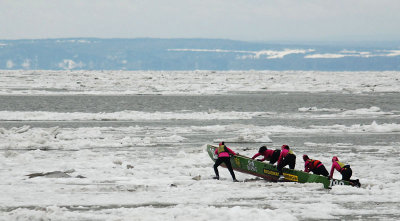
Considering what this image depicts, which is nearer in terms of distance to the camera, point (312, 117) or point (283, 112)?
point (312, 117)

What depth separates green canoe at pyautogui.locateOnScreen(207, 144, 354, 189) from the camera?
1408cm

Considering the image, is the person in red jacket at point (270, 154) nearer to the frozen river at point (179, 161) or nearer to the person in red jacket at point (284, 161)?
A: the person in red jacket at point (284, 161)

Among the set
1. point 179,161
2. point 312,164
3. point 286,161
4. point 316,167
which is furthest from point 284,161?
point 179,161

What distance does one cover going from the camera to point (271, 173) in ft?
49.3

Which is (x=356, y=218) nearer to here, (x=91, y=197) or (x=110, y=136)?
(x=91, y=197)

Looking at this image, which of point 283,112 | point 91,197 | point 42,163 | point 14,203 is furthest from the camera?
point 283,112

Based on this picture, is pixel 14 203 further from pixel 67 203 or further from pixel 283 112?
pixel 283 112

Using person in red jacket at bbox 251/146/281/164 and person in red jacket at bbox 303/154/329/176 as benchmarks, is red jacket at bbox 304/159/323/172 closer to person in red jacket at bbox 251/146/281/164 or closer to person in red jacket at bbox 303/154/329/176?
person in red jacket at bbox 303/154/329/176

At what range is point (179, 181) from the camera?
14.8 meters

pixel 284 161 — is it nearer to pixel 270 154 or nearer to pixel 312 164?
pixel 312 164

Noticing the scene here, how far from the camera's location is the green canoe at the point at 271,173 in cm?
1408

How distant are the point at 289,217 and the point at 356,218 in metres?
1.38

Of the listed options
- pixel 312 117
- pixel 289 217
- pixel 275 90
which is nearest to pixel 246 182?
pixel 289 217

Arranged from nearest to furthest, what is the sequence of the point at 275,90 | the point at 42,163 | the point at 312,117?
the point at 42,163
the point at 312,117
the point at 275,90
